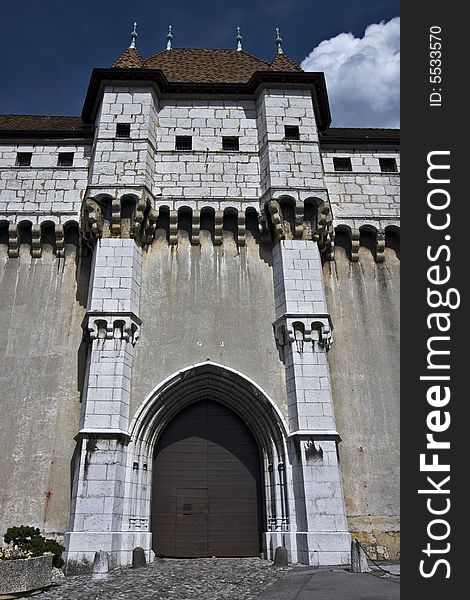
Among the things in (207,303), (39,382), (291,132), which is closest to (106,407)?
(39,382)

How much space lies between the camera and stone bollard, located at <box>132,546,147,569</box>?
10.4 metres

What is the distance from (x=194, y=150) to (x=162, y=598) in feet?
38.1

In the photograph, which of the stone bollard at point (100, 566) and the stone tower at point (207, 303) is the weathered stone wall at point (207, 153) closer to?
the stone tower at point (207, 303)

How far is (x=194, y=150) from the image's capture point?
14.9 m

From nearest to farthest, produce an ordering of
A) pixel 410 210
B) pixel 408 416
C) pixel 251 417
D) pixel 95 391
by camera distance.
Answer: pixel 408 416
pixel 410 210
pixel 95 391
pixel 251 417

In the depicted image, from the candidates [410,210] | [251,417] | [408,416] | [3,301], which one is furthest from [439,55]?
[3,301]

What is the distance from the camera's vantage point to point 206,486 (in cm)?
1234

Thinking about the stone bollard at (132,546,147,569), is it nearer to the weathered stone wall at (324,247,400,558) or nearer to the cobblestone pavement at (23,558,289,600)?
the cobblestone pavement at (23,558,289,600)

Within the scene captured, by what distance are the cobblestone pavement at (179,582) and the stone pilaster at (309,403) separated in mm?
1033

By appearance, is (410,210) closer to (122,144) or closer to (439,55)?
(439,55)

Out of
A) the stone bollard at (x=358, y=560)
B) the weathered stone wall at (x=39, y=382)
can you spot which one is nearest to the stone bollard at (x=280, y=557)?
the stone bollard at (x=358, y=560)

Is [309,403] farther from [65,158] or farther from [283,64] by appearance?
[283,64]

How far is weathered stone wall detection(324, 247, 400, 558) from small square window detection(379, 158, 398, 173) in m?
2.78

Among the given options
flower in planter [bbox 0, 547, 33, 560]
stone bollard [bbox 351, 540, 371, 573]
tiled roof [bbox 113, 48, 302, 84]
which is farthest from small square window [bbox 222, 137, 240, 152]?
flower in planter [bbox 0, 547, 33, 560]
